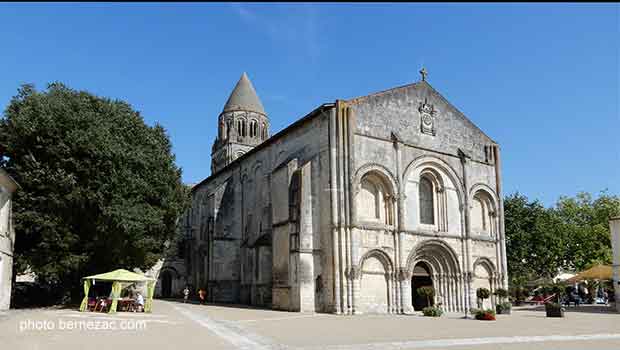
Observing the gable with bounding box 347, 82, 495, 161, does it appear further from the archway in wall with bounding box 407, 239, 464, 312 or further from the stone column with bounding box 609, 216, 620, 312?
the stone column with bounding box 609, 216, 620, 312

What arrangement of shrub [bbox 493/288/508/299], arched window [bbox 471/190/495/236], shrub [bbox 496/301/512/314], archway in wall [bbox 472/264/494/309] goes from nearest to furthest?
shrub [bbox 496/301/512/314], shrub [bbox 493/288/508/299], archway in wall [bbox 472/264/494/309], arched window [bbox 471/190/495/236]

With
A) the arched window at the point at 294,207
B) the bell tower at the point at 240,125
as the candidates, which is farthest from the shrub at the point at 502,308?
the bell tower at the point at 240,125

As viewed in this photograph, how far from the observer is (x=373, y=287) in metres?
27.0

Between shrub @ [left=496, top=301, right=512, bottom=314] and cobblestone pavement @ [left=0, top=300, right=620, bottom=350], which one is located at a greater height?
cobblestone pavement @ [left=0, top=300, right=620, bottom=350]

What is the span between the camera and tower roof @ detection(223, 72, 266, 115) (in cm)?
5800

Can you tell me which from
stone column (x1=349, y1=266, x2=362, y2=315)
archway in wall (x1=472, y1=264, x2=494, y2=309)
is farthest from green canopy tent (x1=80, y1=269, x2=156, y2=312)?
archway in wall (x1=472, y1=264, x2=494, y2=309)

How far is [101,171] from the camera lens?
89.3 feet

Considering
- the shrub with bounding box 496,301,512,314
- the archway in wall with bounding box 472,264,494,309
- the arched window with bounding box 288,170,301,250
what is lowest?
the shrub with bounding box 496,301,512,314

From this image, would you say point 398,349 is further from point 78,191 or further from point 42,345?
point 78,191

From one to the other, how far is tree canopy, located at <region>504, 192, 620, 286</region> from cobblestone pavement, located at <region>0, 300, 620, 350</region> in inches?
1027

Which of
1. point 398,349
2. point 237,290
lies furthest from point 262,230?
point 398,349

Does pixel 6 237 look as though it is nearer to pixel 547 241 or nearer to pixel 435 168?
pixel 435 168

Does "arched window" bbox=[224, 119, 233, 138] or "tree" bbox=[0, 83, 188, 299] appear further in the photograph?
"arched window" bbox=[224, 119, 233, 138]

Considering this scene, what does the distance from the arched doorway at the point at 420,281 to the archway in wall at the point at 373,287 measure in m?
2.96
